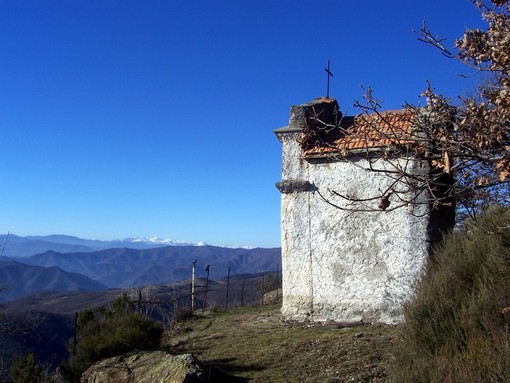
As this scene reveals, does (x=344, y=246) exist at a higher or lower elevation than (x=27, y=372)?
higher

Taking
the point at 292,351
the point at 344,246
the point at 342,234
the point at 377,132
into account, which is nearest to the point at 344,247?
the point at 344,246

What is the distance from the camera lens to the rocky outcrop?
8.66 m

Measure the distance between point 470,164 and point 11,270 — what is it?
625ft

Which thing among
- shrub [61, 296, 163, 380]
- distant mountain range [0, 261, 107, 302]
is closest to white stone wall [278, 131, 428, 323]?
shrub [61, 296, 163, 380]

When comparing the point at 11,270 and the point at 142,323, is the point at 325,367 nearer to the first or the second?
the point at 142,323

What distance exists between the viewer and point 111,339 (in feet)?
38.1

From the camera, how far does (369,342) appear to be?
947cm

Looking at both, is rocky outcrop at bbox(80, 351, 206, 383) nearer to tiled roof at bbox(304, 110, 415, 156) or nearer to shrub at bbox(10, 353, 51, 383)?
shrub at bbox(10, 353, 51, 383)

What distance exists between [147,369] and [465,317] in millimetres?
6017

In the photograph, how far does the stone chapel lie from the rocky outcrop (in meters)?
4.01

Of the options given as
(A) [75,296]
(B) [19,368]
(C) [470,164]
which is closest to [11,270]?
(A) [75,296]

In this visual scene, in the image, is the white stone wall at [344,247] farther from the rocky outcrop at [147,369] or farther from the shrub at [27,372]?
the shrub at [27,372]

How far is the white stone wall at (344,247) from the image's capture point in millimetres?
11008

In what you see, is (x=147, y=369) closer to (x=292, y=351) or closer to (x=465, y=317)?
(x=292, y=351)
